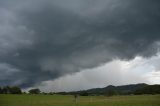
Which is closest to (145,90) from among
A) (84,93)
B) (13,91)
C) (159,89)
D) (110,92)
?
(159,89)

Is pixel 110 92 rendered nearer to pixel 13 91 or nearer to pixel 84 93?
pixel 84 93

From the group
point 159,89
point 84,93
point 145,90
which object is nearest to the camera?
point 84,93

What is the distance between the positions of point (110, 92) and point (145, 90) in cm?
2613

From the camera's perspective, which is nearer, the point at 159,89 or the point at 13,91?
the point at 159,89

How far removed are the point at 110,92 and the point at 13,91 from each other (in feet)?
213

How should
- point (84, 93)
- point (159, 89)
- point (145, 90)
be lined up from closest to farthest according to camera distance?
point (84, 93) < point (159, 89) < point (145, 90)

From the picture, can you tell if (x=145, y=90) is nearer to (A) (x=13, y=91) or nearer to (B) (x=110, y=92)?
(B) (x=110, y=92)

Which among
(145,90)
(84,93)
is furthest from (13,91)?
(145,90)

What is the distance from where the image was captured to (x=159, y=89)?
182 meters

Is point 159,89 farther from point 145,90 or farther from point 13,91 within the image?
point 13,91

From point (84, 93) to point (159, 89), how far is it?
48.8 m

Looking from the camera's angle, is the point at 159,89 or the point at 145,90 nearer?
the point at 159,89

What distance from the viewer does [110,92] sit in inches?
7210

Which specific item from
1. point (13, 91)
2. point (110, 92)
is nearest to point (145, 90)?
point (110, 92)
